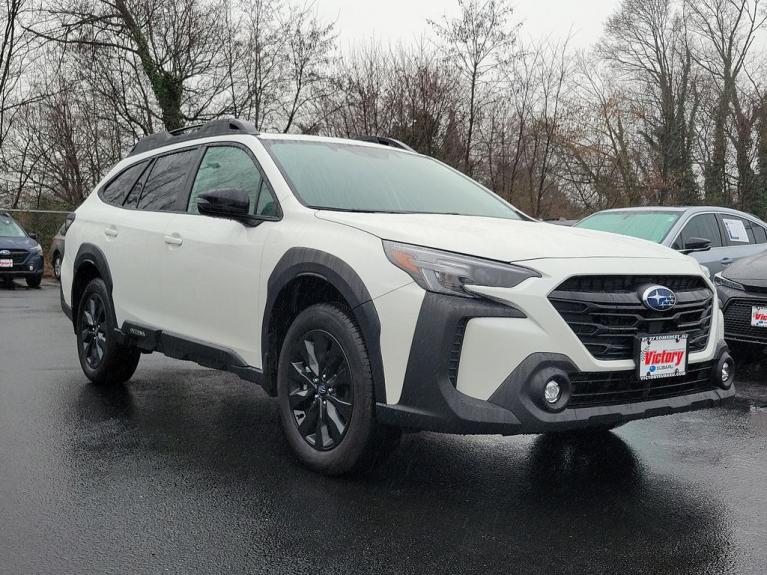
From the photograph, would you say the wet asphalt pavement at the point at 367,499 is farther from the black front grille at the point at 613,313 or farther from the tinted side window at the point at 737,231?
the tinted side window at the point at 737,231

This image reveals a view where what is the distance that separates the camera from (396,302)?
3.43m

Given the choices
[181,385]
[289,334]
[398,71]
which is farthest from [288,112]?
[289,334]

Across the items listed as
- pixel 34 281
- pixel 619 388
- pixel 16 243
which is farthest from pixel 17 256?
pixel 619 388

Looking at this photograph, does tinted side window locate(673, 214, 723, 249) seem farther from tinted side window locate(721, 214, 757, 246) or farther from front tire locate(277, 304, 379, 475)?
front tire locate(277, 304, 379, 475)

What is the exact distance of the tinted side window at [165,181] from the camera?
527 cm

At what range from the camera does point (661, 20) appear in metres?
33.5

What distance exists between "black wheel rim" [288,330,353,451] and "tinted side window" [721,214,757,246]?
7533mm

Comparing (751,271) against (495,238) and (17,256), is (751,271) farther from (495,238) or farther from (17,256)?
(17,256)

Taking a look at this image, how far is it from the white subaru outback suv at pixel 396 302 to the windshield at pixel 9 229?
46.0 feet

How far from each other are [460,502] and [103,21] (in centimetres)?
2158

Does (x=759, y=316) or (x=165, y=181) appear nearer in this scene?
(x=165, y=181)

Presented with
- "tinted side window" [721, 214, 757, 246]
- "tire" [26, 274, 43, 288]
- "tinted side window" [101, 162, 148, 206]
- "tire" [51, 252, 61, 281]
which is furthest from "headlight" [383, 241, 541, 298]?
"tire" [51, 252, 61, 281]

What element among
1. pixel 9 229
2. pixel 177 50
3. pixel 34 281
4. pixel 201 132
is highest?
pixel 177 50

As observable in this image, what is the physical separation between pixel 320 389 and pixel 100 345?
285 cm
